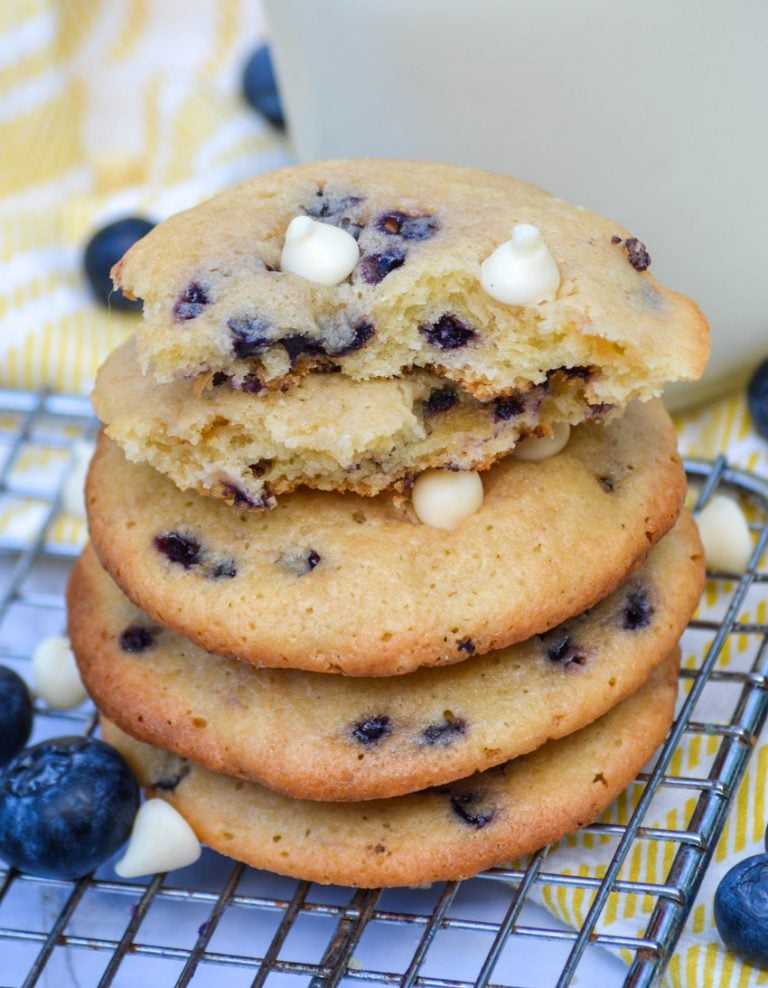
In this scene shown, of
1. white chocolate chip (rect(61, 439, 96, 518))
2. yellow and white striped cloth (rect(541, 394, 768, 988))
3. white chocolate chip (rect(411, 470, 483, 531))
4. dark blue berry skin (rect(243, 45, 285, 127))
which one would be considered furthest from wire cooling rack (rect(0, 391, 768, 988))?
dark blue berry skin (rect(243, 45, 285, 127))

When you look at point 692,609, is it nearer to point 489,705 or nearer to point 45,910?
point 489,705

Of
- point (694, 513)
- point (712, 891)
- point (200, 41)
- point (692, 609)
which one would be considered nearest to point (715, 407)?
point (694, 513)

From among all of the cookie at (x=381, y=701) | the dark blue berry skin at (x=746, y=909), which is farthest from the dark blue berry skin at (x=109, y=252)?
the dark blue berry skin at (x=746, y=909)

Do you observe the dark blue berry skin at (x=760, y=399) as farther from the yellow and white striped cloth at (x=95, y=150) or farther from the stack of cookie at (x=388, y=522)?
the stack of cookie at (x=388, y=522)

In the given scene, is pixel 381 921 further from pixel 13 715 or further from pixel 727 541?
pixel 727 541

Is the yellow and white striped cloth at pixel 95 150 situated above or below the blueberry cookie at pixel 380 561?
below

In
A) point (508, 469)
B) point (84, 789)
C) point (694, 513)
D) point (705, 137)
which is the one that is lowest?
point (84, 789)

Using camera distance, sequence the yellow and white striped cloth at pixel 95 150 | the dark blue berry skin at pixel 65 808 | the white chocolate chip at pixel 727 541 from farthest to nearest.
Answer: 1. the yellow and white striped cloth at pixel 95 150
2. the white chocolate chip at pixel 727 541
3. the dark blue berry skin at pixel 65 808
